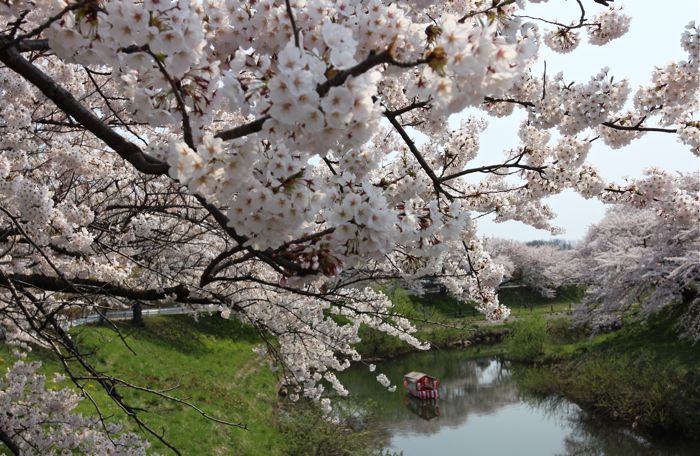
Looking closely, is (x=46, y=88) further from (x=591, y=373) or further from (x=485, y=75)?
(x=591, y=373)

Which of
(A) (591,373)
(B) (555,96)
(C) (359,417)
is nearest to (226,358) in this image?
(C) (359,417)

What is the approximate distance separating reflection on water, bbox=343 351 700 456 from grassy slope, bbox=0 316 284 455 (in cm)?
382

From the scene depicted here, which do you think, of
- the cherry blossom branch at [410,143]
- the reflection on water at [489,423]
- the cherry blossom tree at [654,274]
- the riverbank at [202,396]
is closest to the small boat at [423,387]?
the reflection on water at [489,423]

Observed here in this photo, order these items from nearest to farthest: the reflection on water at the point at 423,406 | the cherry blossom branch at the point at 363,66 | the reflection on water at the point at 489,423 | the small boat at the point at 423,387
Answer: the cherry blossom branch at the point at 363,66 < the reflection on water at the point at 489,423 < the reflection on water at the point at 423,406 < the small boat at the point at 423,387

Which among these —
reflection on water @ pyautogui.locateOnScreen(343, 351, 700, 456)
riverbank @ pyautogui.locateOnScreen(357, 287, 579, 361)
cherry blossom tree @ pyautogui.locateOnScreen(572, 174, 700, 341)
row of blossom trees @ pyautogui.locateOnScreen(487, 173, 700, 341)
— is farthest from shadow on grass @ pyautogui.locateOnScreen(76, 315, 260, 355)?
cherry blossom tree @ pyautogui.locateOnScreen(572, 174, 700, 341)

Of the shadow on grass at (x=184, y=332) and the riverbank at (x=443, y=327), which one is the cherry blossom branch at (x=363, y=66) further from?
the shadow on grass at (x=184, y=332)

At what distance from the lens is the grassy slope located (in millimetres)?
9219

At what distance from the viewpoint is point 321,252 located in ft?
5.78

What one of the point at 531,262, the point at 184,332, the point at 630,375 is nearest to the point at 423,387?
the point at 630,375

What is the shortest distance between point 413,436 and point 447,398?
3725 mm

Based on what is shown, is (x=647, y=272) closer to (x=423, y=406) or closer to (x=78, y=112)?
(x=423, y=406)

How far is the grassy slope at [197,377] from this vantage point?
9219mm

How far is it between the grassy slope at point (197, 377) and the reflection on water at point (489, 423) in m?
3.82

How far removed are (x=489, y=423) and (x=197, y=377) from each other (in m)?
8.30
